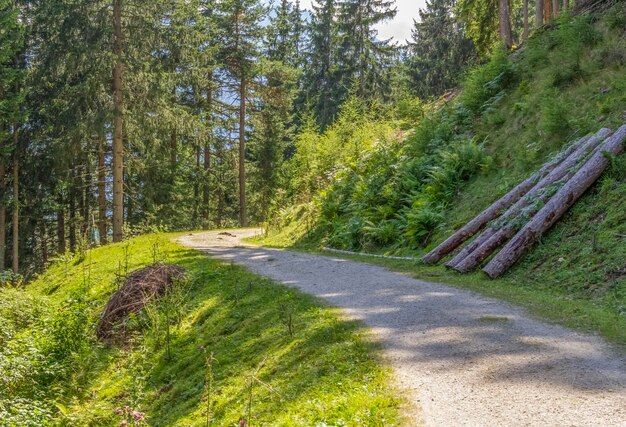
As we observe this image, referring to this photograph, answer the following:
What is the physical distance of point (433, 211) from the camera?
11594 millimetres

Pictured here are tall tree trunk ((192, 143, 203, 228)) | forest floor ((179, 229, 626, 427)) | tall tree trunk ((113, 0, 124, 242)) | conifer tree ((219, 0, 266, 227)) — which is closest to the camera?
forest floor ((179, 229, 626, 427))

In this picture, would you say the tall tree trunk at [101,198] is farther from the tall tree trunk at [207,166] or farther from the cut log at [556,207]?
the cut log at [556,207]

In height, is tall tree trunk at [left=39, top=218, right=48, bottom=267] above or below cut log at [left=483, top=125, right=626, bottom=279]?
below

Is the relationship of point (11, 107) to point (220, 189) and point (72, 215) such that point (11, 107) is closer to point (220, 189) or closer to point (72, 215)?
point (72, 215)

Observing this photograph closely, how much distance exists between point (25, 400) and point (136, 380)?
1.41m

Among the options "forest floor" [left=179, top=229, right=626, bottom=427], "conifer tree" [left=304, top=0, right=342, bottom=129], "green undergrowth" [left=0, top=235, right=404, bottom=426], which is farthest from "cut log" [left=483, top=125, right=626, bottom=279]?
"conifer tree" [left=304, top=0, right=342, bottom=129]

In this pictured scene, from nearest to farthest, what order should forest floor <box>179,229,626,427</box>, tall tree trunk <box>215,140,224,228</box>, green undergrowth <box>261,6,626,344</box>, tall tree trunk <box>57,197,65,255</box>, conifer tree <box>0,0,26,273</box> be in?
forest floor <box>179,229,626,427</box> → green undergrowth <box>261,6,626,344</box> → conifer tree <box>0,0,26,273</box> → tall tree trunk <box>57,197,65,255</box> → tall tree trunk <box>215,140,224,228</box>

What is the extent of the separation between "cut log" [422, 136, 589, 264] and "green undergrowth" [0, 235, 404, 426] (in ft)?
11.2

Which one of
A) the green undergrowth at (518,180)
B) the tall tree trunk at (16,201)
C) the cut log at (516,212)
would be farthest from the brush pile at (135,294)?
the tall tree trunk at (16,201)

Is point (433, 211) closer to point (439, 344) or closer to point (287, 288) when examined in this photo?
point (287, 288)

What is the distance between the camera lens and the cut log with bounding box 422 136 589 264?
367 inches

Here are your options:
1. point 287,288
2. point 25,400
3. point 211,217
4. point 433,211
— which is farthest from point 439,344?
point 211,217

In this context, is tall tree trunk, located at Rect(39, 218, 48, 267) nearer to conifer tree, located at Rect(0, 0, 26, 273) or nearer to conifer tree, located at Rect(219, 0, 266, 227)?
conifer tree, located at Rect(0, 0, 26, 273)

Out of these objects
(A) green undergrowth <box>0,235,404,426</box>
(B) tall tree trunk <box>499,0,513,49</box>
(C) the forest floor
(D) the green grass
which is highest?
(B) tall tree trunk <box>499,0,513,49</box>
